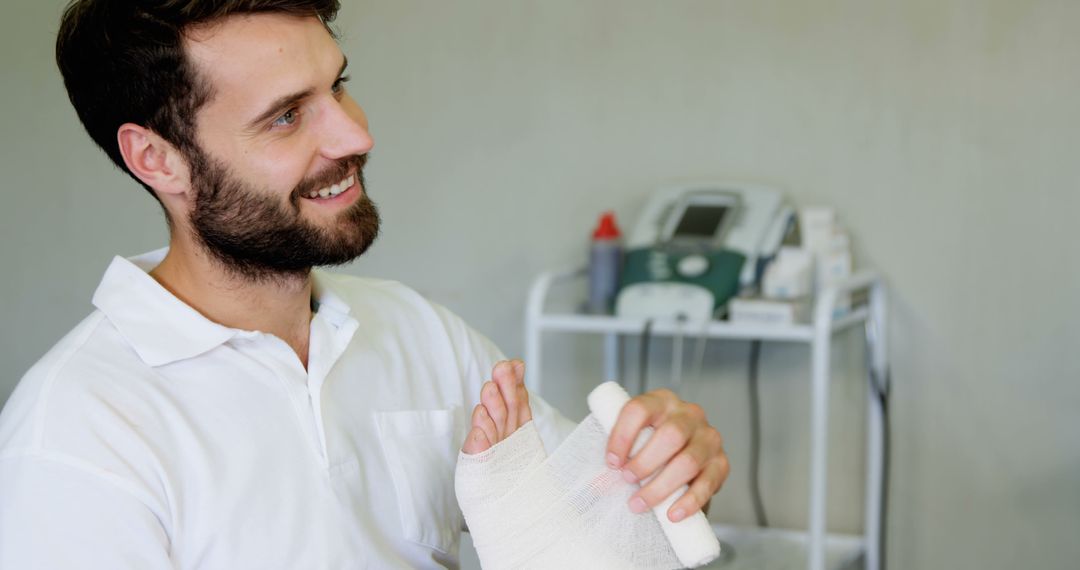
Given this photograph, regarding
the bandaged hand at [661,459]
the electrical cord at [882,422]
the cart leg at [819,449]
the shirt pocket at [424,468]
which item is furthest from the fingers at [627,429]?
the electrical cord at [882,422]

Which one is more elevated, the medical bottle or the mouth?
the mouth

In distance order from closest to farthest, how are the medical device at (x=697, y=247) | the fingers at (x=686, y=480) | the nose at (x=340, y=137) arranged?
the fingers at (x=686, y=480)
the nose at (x=340, y=137)
the medical device at (x=697, y=247)

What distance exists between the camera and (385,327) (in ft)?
4.53

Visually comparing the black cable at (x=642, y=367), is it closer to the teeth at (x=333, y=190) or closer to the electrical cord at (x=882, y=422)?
the electrical cord at (x=882, y=422)

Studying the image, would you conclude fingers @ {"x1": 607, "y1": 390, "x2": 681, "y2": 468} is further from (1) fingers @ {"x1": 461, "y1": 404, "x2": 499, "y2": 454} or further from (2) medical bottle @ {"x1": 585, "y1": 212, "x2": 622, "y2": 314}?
(2) medical bottle @ {"x1": 585, "y1": 212, "x2": 622, "y2": 314}

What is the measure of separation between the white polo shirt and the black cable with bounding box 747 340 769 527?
3.71 feet

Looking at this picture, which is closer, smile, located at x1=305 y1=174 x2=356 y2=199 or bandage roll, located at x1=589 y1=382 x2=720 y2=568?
bandage roll, located at x1=589 y1=382 x2=720 y2=568

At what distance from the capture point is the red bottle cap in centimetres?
225

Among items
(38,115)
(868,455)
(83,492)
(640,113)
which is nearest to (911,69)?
(640,113)

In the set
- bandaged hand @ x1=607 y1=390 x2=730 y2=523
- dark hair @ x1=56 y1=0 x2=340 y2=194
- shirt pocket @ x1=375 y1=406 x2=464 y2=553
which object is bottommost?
shirt pocket @ x1=375 y1=406 x2=464 y2=553

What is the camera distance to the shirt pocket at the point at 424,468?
127 cm

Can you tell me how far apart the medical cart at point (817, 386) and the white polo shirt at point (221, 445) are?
76 cm

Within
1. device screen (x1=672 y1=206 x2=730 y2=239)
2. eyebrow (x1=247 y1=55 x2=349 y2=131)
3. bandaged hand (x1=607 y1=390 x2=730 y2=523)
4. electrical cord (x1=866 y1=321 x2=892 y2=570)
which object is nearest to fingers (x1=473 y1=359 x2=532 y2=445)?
bandaged hand (x1=607 y1=390 x2=730 y2=523)

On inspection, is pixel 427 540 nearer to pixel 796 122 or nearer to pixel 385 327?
pixel 385 327
